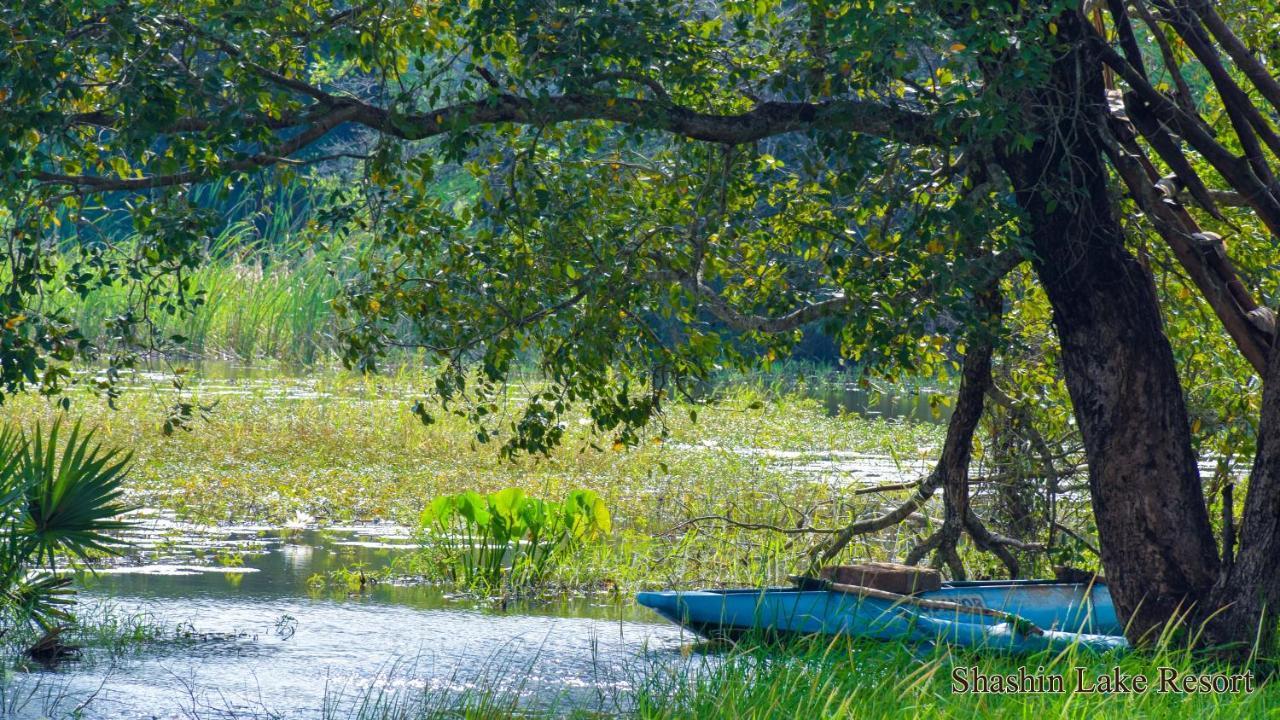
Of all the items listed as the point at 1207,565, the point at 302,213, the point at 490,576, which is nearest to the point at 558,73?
the point at 1207,565

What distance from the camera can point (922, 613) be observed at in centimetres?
739

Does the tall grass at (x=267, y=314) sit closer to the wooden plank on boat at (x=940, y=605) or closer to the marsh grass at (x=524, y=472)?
the marsh grass at (x=524, y=472)

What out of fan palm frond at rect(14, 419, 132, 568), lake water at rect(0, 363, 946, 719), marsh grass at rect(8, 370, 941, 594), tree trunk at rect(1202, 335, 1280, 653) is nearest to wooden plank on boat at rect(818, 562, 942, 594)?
lake water at rect(0, 363, 946, 719)

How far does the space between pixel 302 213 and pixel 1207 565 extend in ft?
104

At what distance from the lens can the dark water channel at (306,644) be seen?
23.0 feet

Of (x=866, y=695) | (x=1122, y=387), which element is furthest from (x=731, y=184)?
(x=866, y=695)

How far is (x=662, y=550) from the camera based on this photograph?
1110cm

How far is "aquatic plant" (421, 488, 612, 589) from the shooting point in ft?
34.0

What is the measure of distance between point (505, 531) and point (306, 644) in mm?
2292

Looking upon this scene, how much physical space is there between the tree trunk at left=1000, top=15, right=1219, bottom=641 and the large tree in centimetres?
1

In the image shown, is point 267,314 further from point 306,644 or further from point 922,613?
point 922,613

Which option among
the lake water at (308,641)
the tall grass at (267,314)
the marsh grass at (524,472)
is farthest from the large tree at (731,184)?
the tall grass at (267,314)

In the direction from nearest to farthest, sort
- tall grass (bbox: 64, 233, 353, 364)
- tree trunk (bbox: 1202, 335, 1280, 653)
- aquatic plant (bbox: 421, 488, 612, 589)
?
tree trunk (bbox: 1202, 335, 1280, 653)
aquatic plant (bbox: 421, 488, 612, 589)
tall grass (bbox: 64, 233, 353, 364)

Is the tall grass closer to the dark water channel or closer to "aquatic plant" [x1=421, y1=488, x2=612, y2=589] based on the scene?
the dark water channel
